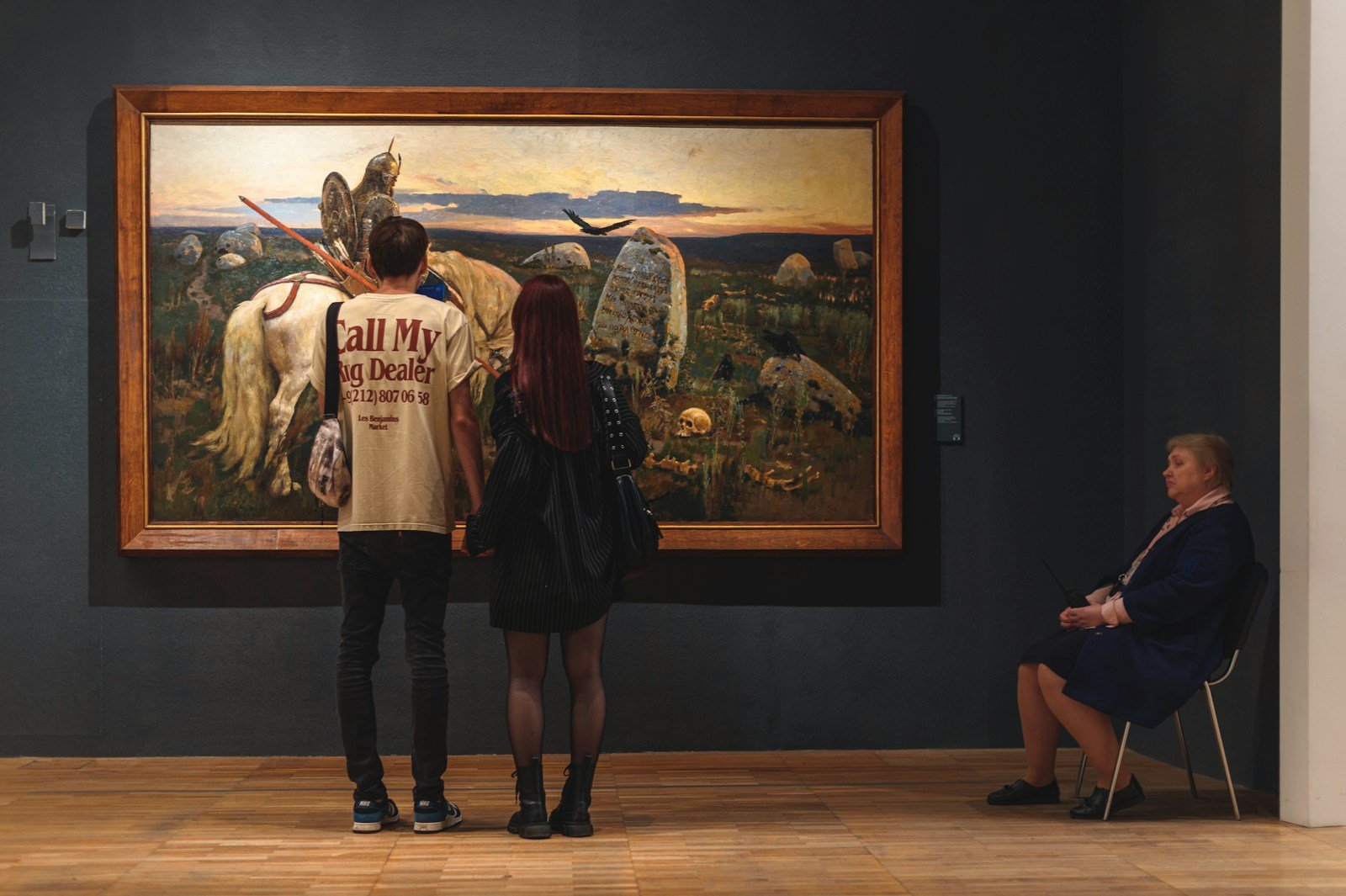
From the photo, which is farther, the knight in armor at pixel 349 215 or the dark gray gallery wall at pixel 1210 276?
the knight in armor at pixel 349 215

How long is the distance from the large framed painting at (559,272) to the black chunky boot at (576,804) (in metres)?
1.43

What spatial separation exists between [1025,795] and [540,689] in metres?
1.69

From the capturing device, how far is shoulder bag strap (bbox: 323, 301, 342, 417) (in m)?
3.95

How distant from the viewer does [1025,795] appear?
4.38m

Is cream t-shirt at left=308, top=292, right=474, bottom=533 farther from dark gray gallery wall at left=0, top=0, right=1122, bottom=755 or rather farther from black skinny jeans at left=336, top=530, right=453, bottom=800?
dark gray gallery wall at left=0, top=0, right=1122, bottom=755

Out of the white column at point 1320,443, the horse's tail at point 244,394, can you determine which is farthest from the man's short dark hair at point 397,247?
the white column at point 1320,443

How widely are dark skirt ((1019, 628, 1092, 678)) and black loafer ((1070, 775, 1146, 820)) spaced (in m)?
0.39

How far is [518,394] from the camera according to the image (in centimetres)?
385

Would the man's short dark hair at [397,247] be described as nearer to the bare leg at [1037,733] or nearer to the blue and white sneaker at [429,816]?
the blue and white sneaker at [429,816]

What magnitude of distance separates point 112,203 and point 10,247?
1.44 feet

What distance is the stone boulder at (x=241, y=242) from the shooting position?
518cm

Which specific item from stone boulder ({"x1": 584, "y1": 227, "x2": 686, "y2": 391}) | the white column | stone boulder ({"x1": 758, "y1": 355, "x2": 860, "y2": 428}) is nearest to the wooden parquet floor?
the white column

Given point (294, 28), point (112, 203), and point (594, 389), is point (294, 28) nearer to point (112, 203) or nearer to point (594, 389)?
point (112, 203)

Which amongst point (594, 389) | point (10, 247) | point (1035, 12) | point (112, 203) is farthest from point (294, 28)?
point (1035, 12)
